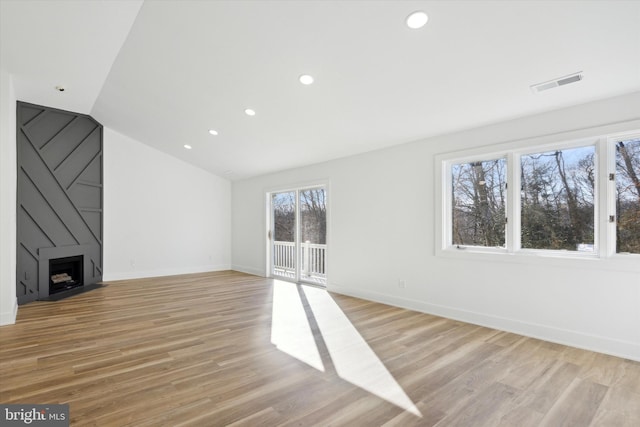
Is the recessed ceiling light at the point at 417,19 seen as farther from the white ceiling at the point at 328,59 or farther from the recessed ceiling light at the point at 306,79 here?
the recessed ceiling light at the point at 306,79

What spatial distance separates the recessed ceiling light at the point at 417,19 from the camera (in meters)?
2.41

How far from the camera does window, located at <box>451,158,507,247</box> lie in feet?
12.7

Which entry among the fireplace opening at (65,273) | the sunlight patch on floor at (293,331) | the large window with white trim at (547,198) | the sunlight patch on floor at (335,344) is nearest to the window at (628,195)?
the large window with white trim at (547,198)

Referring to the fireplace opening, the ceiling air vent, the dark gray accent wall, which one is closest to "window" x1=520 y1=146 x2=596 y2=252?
the ceiling air vent

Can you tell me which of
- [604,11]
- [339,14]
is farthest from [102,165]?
[604,11]

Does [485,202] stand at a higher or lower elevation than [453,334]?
higher

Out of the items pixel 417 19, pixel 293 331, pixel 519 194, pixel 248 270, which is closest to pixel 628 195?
pixel 519 194

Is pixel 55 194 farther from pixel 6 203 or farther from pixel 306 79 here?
pixel 306 79

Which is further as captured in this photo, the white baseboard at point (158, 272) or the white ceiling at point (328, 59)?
the white baseboard at point (158, 272)

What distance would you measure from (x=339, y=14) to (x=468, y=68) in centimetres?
125

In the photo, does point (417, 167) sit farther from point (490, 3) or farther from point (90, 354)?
point (90, 354)

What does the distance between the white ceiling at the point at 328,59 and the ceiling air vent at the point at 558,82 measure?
74 millimetres

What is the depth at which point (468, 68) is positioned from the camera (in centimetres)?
289

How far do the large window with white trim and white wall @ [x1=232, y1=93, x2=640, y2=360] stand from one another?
0.57 ft
